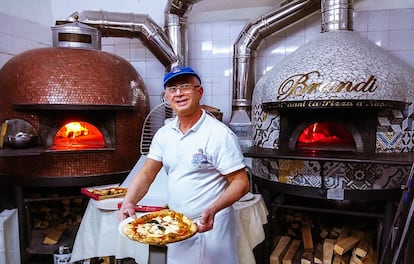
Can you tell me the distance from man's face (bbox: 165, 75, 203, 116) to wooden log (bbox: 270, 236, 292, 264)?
1612 mm

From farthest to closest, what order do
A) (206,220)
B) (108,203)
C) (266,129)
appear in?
(266,129), (108,203), (206,220)

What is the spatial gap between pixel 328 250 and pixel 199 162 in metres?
1.66

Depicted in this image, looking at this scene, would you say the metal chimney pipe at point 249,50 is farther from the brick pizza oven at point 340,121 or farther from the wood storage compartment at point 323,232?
the wood storage compartment at point 323,232

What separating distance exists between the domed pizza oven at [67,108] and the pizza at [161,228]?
1313 mm

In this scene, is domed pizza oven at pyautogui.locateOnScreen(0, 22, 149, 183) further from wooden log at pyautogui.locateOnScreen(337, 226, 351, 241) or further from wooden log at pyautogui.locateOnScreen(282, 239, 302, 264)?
wooden log at pyautogui.locateOnScreen(337, 226, 351, 241)

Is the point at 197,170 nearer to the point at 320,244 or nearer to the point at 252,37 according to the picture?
the point at 320,244

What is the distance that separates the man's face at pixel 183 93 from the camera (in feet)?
5.04

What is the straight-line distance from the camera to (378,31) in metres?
3.13

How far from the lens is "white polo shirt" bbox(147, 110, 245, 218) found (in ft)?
4.94

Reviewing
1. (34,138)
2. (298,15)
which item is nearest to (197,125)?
(34,138)

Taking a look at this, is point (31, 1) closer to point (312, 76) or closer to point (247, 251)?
point (312, 76)

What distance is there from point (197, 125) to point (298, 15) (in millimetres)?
2034

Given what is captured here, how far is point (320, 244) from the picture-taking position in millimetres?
2834

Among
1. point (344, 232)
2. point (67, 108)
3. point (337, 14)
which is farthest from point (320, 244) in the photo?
point (67, 108)
